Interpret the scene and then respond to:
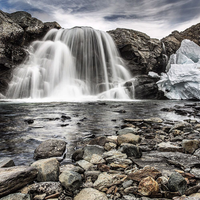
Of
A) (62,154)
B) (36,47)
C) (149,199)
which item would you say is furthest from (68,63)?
(149,199)

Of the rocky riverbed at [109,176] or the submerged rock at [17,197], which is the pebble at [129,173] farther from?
the submerged rock at [17,197]

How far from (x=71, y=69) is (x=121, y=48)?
34.7ft

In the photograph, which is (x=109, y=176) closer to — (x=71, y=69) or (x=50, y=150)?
(x=50, y=150)

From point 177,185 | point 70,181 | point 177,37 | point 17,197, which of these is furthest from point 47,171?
point 177,37

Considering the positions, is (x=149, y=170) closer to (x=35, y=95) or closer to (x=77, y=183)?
(x=77, y=183)

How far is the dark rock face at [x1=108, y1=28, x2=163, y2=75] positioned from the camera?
1182 inches

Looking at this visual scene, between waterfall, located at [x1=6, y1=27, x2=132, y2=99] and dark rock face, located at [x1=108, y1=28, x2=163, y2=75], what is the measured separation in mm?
2226

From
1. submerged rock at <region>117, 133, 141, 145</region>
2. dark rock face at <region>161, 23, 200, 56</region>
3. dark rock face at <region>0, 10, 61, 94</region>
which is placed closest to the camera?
submerged rock at <region>117, 133, 141, 145</region>

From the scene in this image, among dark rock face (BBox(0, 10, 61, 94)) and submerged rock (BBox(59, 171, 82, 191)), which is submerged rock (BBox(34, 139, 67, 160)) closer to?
Result: submerged rock (BBox(59, 171, 82, 191))

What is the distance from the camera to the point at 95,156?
2863 millimetres

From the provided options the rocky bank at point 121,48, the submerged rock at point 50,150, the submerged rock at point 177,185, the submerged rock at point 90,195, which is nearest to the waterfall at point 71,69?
the rocky bank at point 121,48

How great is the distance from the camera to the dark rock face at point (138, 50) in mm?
30031

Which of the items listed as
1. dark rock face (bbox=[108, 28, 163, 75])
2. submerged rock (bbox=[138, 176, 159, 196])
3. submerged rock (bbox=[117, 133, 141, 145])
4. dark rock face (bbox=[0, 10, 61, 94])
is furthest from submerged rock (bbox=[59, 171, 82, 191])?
dark rock face (bbox=[108, 28, 163, 75])

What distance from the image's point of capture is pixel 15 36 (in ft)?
77.7
